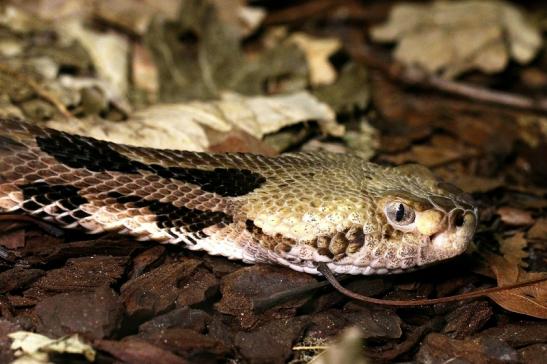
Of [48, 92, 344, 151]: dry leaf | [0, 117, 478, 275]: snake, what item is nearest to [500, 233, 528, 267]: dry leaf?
[0, 117, 478, 275]: snake

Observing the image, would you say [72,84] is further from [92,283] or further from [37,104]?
[92,283]

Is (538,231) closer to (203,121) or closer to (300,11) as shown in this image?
(203,121)

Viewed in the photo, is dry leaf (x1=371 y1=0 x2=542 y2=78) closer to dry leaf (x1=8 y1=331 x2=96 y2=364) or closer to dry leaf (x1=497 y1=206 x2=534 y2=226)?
dry leaf (x1=497 y1=206 x2=534 y2=226)

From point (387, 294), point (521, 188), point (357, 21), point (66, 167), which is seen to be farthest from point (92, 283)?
point (357, 21)

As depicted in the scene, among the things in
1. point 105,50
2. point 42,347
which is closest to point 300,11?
point 105,50

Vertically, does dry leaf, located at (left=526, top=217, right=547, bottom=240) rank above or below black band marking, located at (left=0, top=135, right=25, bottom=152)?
below

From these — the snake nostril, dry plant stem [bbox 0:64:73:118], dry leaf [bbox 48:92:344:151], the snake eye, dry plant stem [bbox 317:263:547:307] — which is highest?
dry plant stem [bbox 0:64:73:118]
